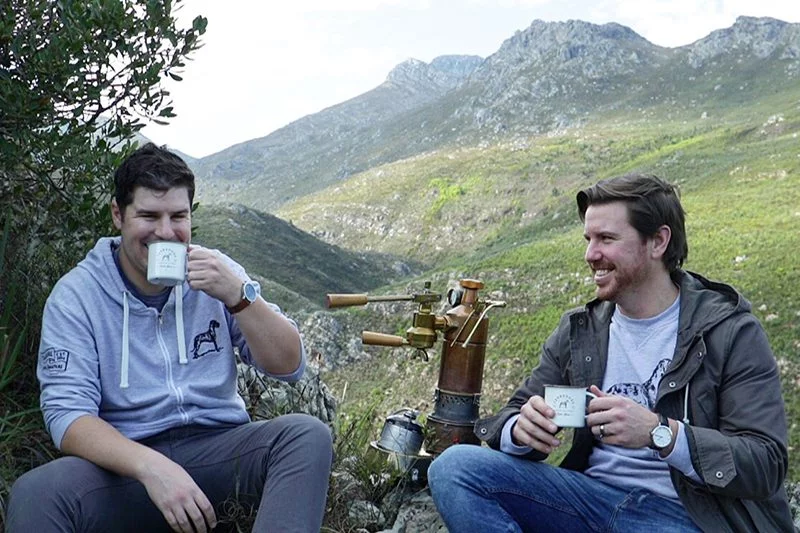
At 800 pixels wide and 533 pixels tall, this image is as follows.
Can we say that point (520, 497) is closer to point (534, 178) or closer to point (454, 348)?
point (454, 348)

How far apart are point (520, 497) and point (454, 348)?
2.99 feet

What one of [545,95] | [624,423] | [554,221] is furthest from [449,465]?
[545,95]

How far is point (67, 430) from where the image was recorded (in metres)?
2.54

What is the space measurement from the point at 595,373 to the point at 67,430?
1807mm

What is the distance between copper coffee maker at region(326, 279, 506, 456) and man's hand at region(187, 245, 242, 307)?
0.85 meters

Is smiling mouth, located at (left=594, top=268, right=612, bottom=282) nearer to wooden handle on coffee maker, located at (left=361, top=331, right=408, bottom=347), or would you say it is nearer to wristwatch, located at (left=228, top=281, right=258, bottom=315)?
wooden handle on coffee maker, located at (left=361, top=331, right=408, bottom=347)

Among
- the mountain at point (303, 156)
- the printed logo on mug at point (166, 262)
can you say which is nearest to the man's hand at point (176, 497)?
the printed logo on mug at point (166, 262)

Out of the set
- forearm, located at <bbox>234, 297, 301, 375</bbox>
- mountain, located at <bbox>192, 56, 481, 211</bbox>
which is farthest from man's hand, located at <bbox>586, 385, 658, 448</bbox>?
mountain, located at <bbox>192, 56, 481, 211</bbox>

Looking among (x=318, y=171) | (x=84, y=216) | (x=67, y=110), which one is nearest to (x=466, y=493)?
(x=84, y=216)

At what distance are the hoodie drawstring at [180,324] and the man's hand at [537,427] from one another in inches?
47.0

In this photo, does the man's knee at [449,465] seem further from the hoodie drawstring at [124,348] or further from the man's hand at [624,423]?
the hoodie drawstring at [124,348]

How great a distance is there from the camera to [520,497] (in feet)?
9.26

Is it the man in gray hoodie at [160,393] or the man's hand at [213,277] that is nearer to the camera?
the man in gray hoodie at [160,393]

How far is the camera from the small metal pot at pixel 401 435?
12.0 feet
